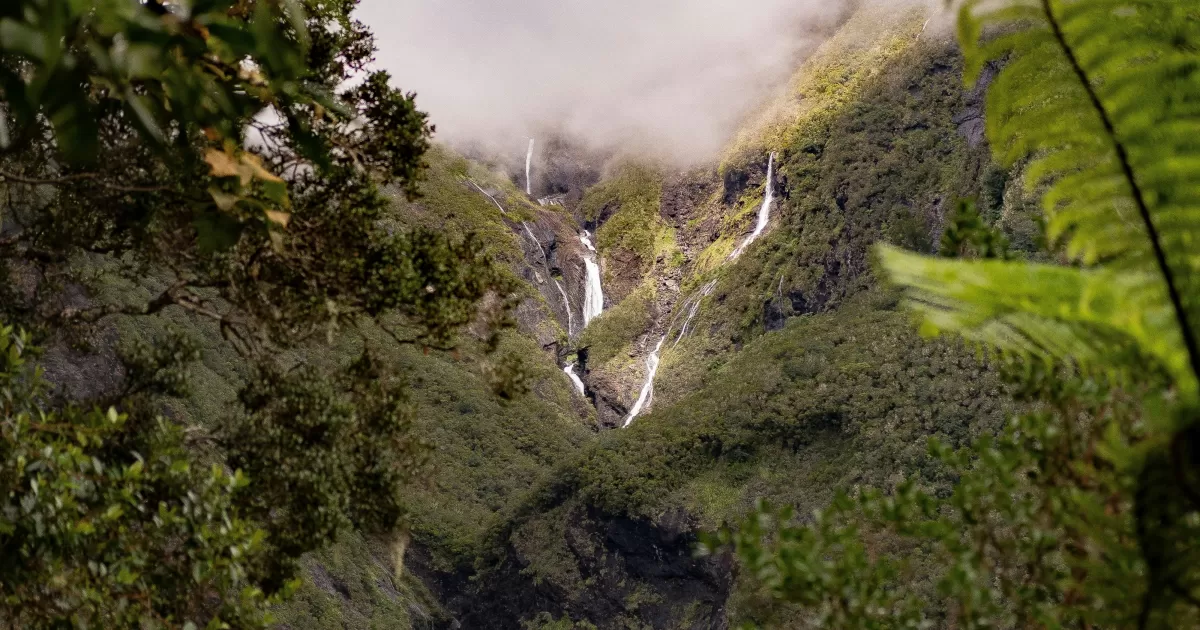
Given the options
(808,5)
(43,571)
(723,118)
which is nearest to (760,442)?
(43,571)

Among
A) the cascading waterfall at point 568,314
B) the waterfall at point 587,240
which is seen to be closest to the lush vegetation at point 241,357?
the cascading waterfall at point 568,314

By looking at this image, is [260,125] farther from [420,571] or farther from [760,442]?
[420,571]

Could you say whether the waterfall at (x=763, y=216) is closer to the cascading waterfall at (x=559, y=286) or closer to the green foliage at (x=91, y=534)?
the cascading waterfall at (x=559, y=286)

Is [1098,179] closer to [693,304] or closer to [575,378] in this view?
[693,304]

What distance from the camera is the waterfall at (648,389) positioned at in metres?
68.8

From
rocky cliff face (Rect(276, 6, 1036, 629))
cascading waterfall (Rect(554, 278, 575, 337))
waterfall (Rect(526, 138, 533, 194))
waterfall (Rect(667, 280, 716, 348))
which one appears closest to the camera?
rocky cliff face (Rect(276, 6, 1036, 629))

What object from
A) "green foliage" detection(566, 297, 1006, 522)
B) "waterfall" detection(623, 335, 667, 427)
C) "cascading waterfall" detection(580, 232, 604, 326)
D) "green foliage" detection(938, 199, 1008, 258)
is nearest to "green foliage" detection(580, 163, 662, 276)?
"cascading waterfall" detection(580, 232, 604, 326)

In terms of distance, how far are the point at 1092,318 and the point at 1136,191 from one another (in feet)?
0.97

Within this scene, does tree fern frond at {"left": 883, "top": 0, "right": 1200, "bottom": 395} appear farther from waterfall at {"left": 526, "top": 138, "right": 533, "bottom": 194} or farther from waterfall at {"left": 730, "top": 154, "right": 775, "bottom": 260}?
waterfall at {"left": 526, "top": 138, "right": 533, "bottom": 194}

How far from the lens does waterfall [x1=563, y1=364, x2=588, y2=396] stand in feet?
254

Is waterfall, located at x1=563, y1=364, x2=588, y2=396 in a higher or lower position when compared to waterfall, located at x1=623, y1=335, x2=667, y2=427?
higher

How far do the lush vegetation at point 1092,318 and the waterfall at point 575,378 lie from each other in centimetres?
7542

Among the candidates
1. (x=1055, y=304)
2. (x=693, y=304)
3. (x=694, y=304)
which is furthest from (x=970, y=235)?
(x=693, y=304)

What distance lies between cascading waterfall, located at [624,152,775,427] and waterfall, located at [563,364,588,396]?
23.0 feet
